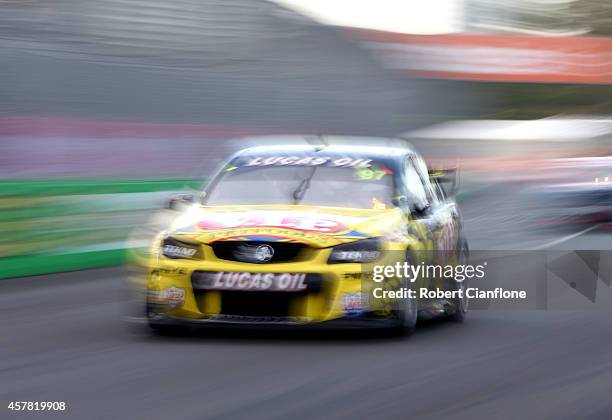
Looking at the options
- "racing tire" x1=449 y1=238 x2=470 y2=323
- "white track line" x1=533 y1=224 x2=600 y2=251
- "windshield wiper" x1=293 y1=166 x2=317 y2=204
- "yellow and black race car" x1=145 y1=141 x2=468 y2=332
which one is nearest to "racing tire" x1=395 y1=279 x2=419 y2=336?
"yellow and black race car" x1=145 y1=141 x2=468 y2=332

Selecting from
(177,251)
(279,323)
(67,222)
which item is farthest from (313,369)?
(67,222)

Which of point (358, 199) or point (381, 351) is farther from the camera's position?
point (358, 199)

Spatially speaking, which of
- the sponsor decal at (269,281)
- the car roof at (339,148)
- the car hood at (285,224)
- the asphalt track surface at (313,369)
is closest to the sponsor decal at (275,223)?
the car hood at (285,224)

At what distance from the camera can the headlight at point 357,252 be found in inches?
316

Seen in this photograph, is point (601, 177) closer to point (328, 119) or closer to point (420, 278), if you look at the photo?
point (420, 278)

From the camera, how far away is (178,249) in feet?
26.9

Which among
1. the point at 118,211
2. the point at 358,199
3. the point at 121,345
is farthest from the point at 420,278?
the point at 118,211

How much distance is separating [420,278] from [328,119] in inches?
1093

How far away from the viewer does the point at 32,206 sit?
1345 cm

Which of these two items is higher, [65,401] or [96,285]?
[65,401]

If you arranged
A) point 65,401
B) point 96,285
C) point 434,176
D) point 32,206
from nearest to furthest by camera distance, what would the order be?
point 65,401 < point 434,176 < point 96,285 < point 32,206

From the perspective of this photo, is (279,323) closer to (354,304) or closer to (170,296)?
(354,304)

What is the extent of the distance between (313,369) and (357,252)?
108 cm

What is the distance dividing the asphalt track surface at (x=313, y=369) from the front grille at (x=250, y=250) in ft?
1.80
